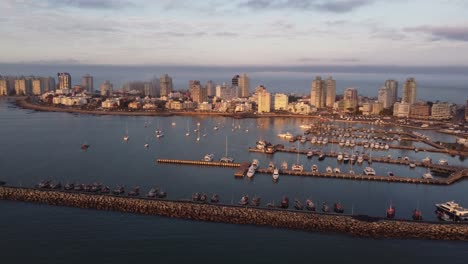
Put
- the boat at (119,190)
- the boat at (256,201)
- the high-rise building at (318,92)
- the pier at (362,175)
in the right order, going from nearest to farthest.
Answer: the boat at (256,201) → the boat at (119,190) → the pier at (362,175) → the high-rise building at (318,92)

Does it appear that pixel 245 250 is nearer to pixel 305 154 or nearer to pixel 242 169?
pixel 242 169

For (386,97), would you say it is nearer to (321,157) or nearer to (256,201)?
(321,157)

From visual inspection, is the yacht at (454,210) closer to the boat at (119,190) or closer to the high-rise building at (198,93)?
the boat at (119,190)

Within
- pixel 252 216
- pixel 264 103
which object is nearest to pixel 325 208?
pixel 252 216

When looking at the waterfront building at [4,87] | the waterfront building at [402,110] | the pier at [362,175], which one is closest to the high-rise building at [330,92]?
the waterfront building at [402,110]

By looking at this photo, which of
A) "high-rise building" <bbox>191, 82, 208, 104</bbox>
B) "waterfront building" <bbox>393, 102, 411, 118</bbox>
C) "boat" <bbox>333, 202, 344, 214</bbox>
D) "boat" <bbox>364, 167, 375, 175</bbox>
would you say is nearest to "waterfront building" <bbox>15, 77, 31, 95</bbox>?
"high-rise building" <bbox>191, 82, 208, 104</bbox>

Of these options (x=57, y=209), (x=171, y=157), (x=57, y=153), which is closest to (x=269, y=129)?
(x=171, y=157)
